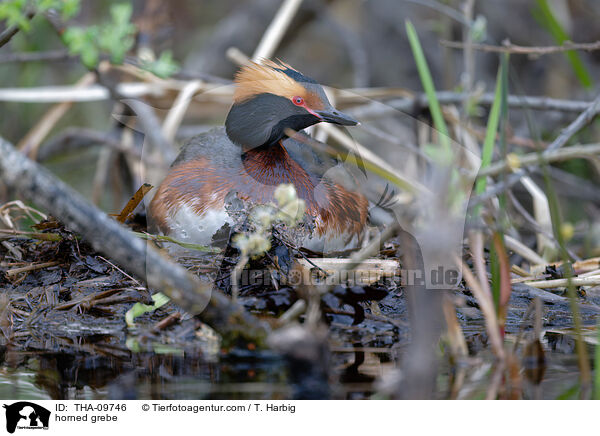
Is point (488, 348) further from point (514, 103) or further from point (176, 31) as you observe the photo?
point (176, 31)

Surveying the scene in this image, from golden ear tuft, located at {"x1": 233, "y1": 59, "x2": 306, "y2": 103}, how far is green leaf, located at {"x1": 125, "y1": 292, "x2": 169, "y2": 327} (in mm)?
1014

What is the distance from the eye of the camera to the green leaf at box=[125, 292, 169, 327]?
7.58 ft

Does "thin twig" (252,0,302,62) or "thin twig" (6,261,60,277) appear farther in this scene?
"thin twig" (252,0,302,62)

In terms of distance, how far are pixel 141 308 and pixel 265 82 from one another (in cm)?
113

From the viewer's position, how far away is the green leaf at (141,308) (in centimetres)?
231

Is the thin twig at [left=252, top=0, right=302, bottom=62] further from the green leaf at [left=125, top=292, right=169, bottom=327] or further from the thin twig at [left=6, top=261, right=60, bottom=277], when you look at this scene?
the green leaf at [left=125, top=292, right=169, bottom=327]
